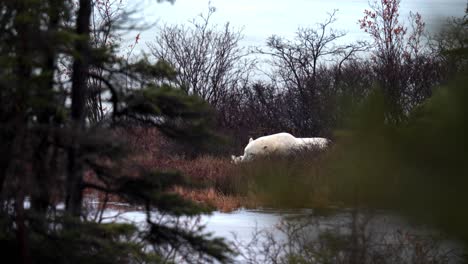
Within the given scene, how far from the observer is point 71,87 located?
479 cm

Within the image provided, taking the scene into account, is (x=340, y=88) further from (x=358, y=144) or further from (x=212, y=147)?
(x=212, y=147)

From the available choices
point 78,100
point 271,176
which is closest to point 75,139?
point 78,100

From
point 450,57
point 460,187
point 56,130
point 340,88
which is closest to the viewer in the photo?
point 460,187

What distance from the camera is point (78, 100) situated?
4.79m

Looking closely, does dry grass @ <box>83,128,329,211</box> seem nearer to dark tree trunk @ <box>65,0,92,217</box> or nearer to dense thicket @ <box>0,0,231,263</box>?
dense thicket @ <box>0,0,231,263</box>

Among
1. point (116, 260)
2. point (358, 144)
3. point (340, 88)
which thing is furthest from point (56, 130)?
point (358, 144)

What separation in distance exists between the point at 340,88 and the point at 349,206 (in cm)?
33

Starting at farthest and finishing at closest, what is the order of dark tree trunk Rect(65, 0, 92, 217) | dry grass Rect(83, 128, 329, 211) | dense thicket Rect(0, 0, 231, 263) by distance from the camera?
dark tree trunk Rect(65, 0, 92, 217) < dense thicket Rect(0, 0, 231, 263) < dry grass Rect(83, 128, 329, 211)

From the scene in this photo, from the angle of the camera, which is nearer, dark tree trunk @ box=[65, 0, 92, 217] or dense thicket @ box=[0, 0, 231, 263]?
dense thicket @ box=[0, 0, 231, 263]

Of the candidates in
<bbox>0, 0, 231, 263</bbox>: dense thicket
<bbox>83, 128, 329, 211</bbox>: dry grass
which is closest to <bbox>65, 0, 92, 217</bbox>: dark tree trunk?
<bbox>0, 0, 231, 263</bbox>: dense thicket

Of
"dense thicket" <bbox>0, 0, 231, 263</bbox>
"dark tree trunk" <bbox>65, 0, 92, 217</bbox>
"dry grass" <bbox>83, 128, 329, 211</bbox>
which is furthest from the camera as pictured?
"dark tree trunk" <bbox>65, 0, 92, 217</bbox>

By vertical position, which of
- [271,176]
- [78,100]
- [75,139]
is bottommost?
[271,176]

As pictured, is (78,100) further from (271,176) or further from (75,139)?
(271,176)

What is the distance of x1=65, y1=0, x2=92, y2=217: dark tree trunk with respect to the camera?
13.6ft
